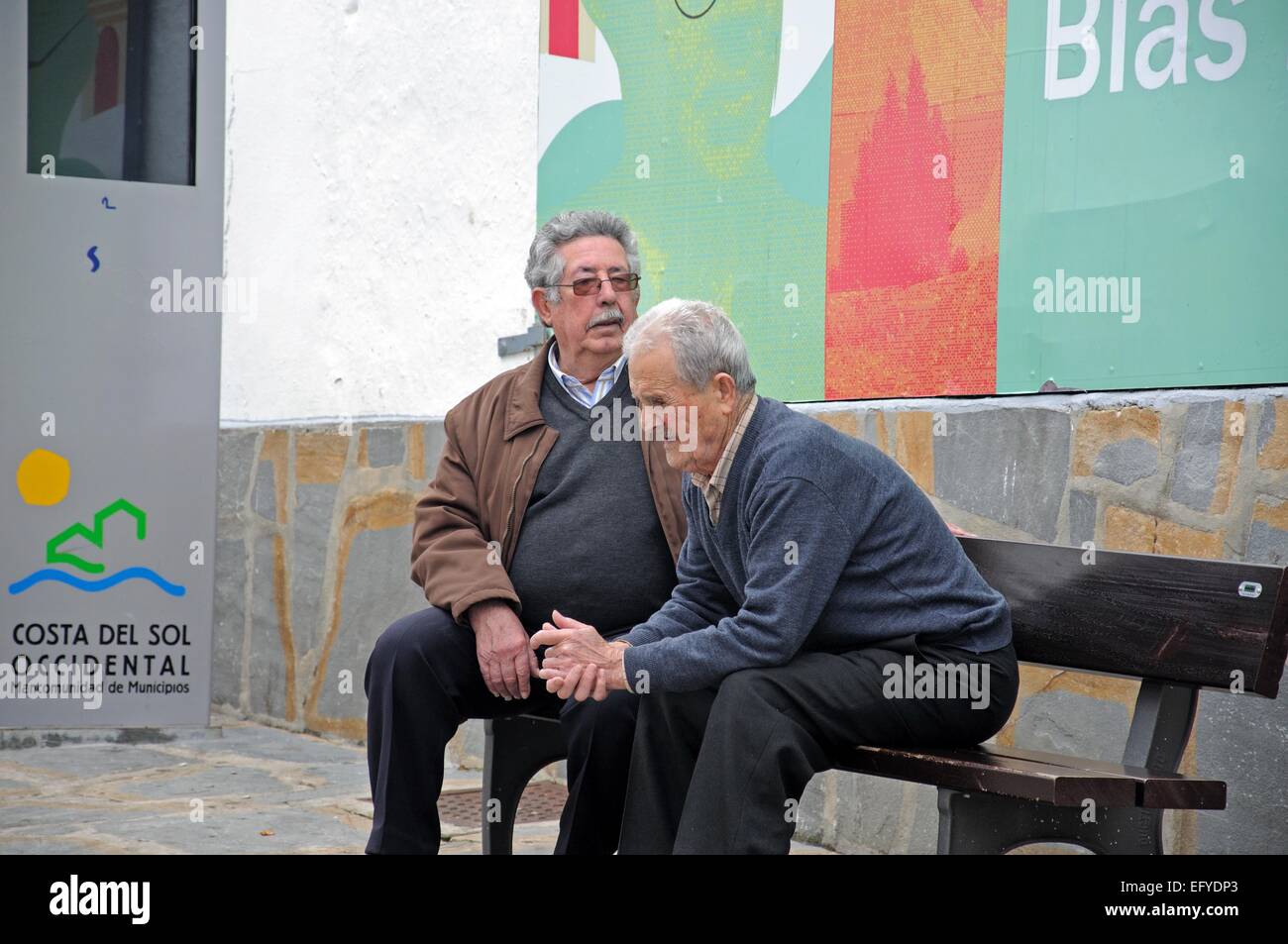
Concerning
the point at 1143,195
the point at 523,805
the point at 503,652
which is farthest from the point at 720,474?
the point at 523,805

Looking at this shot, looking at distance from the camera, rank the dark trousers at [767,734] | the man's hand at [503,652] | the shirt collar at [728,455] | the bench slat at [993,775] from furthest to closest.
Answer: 1. the man's hand at [503,652]
2. the shirt collar at [728,455]
3. the dark trousers at [767,734]
4. the bench slat at [993,775]

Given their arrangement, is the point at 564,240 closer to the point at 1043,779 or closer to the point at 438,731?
the point at 438,731

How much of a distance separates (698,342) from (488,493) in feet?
2.90

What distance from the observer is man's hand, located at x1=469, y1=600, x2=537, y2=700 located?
3355 mm

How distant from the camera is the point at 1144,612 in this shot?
2.96 meters

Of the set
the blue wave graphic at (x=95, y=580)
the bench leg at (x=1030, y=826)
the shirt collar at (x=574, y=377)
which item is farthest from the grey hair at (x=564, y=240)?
the blue wave graphic at (x=95, y=580)

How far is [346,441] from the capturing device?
6426 millimetres

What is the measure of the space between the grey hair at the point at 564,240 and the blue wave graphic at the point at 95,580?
2719 mm

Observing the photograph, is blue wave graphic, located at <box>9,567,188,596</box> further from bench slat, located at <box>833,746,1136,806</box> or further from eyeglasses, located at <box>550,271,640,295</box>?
bench slat, located at <box>833,746,1136,806</box>

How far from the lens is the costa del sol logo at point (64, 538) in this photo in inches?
227

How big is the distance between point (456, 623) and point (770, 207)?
1837mm

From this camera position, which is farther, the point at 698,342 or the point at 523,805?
the point at 523,805

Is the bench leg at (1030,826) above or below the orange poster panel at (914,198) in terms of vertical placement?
below

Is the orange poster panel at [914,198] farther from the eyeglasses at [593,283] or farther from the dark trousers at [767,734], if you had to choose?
the dark trousers at [767,734]
